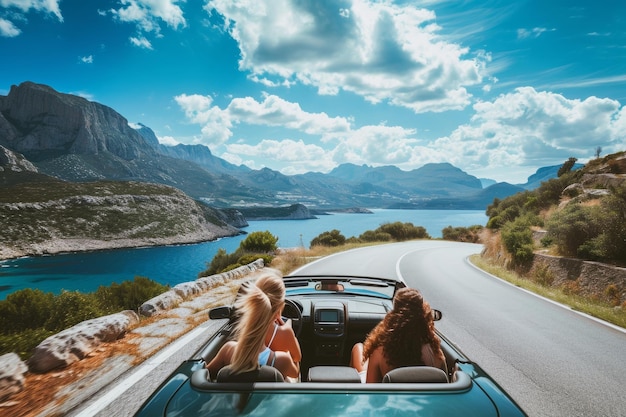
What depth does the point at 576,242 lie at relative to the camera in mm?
11844

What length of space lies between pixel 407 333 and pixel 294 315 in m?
1.38

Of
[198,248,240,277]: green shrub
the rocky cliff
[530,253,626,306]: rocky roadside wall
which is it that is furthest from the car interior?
the rocky cliff

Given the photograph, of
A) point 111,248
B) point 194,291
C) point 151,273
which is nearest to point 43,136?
point 111,248

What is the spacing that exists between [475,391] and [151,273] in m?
71.9

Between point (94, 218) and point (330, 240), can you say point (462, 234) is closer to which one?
point (330, 240)

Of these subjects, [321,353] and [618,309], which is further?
[618,309]

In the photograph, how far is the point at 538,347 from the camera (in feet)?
19.4

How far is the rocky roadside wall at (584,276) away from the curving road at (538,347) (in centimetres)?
144

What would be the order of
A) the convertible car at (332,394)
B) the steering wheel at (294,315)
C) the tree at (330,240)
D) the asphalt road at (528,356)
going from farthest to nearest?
the tree at (330,240) < the asphalt road at (528,356) < the steering wheel at (294,315) < the convertible car at (332,394)

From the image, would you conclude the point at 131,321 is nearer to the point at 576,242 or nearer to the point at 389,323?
the point at 389,323

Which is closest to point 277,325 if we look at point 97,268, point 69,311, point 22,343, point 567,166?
point 22,343

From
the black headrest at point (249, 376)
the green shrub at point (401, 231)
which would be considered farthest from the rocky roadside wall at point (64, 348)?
the green shrub at point (401, 231)

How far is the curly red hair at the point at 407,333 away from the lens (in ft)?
7.60

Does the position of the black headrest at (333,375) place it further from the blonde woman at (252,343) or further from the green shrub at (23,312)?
the green shrub at (23,312)
